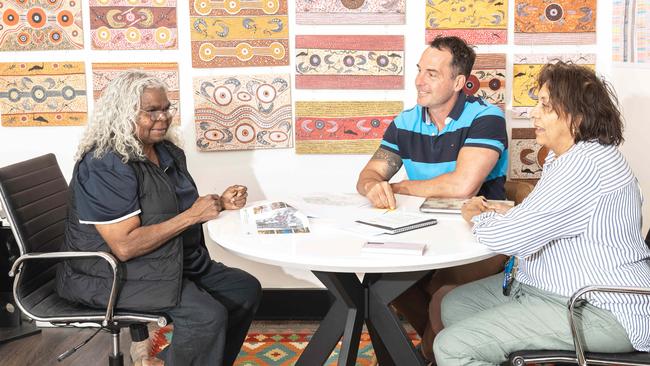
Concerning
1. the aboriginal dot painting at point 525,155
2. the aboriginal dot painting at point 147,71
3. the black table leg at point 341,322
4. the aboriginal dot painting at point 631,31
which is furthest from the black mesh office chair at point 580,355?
the aboriginal dot painting at point 147,71

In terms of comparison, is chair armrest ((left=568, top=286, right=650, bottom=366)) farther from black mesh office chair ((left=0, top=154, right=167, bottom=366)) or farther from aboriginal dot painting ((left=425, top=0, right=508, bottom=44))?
aboriginal dot painting ((left=425, top=0, right=508, bottom=44))

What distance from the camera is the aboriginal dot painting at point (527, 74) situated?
12.6 feet

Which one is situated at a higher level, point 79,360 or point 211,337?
point 211,337

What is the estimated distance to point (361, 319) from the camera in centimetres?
271

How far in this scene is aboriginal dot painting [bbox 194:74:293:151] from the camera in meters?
3.82

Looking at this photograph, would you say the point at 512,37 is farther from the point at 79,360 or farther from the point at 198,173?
the point at 79,360

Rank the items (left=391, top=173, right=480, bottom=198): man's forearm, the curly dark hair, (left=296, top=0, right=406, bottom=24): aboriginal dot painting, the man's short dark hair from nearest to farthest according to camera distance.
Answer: the curly dark hair < (left=391, top=173, right=480, bottom=198): man's forearm < the man's short dark hair < (left=296, top=0, right=406, bottom=24): aboriginal dot painting

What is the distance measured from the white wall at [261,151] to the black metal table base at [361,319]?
1.26 m

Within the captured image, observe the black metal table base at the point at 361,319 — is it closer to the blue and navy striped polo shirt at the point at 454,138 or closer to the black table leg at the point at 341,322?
the black table leg at the point at 341,322

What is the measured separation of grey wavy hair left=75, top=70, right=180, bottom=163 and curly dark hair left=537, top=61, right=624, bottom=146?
1.41m

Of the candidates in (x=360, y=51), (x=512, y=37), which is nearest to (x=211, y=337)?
(x=360, y=51)

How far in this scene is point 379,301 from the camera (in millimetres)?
2684

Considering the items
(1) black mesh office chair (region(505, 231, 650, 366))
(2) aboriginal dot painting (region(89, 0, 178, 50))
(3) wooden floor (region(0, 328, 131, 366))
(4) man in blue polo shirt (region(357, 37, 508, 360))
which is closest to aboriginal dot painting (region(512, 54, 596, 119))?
(4) man in blue polo shirt (region(357, 37, 508, 360))

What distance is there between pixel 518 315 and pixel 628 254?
1.19 feet
